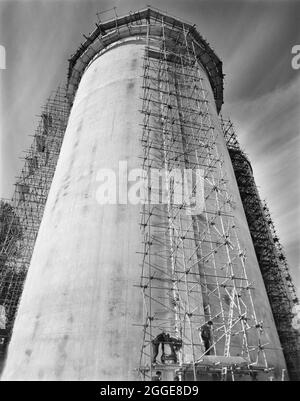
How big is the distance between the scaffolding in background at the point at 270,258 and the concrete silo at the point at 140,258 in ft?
31.8

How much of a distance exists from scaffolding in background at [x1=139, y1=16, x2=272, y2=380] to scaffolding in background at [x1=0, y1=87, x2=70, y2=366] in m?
12.5

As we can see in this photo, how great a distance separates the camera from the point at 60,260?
1280cm

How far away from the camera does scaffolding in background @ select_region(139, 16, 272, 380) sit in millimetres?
10789

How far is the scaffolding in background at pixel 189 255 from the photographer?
10789 millimetres

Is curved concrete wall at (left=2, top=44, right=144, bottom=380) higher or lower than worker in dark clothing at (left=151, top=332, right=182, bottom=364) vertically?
higher

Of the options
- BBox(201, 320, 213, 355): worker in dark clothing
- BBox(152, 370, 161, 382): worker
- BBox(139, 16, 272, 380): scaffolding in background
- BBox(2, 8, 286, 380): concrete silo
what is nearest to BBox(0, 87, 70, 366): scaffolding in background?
BBox(2, 8, 286, 380): concrete silo

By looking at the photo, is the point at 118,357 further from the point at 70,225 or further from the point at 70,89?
the point at 70,89

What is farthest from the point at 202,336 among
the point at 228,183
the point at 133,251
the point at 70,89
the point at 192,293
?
the point at 70,89

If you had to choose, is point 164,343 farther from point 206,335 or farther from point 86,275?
point 86,275

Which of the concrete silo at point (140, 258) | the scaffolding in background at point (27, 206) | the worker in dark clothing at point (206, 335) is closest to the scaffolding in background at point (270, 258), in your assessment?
the concrete silo at point (140, 258)

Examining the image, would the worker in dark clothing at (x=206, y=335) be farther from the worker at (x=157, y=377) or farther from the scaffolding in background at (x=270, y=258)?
the scaffolding in background at (x=270, y=258)

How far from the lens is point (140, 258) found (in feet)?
40.8

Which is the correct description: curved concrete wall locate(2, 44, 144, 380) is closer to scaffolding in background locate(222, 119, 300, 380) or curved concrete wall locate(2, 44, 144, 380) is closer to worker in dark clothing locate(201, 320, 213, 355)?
worker in dark clothing locate(201, 320, 213, 355)

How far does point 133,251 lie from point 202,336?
147 inches
